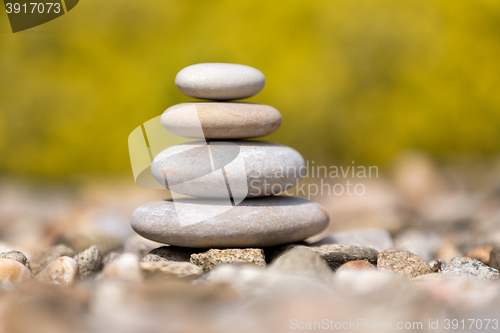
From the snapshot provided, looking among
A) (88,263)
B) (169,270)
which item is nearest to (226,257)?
(169,270)

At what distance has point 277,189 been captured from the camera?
3330 millimetres

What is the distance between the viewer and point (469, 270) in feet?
9.07

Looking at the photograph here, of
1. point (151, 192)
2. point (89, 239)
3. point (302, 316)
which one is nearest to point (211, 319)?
point (302, 316)

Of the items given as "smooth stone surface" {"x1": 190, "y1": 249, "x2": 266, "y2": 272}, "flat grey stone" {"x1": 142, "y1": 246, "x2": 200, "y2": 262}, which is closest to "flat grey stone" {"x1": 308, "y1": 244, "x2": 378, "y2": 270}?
"smooth stone surface" {"x1": 190, "y1": 249, "x2": 266, "y2": 272}

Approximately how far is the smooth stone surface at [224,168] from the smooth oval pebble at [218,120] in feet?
0.32

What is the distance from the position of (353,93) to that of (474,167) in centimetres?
305

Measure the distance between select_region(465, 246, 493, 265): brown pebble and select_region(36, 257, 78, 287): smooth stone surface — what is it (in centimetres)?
312

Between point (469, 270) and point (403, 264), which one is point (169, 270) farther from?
point (469, 270)

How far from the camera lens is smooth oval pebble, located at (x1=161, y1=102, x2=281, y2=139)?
10.3ft

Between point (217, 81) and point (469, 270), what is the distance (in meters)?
2.23

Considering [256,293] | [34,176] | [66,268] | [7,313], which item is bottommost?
[34,176]

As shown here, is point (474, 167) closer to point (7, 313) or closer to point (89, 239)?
point (89, 239)

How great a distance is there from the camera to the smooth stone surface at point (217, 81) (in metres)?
3.22

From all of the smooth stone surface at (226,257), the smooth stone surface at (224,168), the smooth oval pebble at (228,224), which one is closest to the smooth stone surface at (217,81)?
the smooth stone surface at (224,168)
